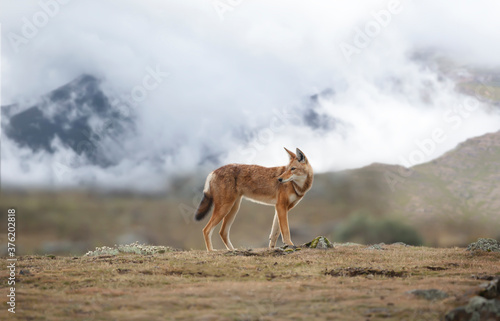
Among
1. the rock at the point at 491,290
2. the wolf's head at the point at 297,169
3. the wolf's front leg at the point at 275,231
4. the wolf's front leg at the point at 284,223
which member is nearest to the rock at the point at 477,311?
the rock at the point at 491,290

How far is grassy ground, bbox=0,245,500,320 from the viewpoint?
9359 mm

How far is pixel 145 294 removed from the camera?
35.2ft

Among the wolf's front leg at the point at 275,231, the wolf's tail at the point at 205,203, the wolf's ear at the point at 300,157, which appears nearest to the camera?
Result: the wolf's ear at the point at 300,157

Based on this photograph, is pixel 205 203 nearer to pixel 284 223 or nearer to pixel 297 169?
pixel 284 223

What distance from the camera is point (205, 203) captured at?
1878 centimetres

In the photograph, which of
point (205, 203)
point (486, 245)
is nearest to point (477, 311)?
point (486, 245)

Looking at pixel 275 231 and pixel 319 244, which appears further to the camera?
pixel 275 231

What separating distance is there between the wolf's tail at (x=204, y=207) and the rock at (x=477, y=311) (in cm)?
1095

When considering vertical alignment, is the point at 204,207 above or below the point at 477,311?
above

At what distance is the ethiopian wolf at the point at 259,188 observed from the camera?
1798 centimetres

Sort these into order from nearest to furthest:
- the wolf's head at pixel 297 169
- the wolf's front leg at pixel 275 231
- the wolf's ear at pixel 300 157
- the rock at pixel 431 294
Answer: the rock at pixel 431 294 < the wolf's head at pixel 297 169 < the wolf's ear at pixel 300 157 < the wolf's front leg at pixel 275 231

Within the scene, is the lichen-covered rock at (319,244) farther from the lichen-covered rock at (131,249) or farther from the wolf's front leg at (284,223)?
the lichen-covered rock at (131,249)

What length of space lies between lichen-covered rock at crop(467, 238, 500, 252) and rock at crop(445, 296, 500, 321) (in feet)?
32.3

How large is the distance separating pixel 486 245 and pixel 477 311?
1074 cm
